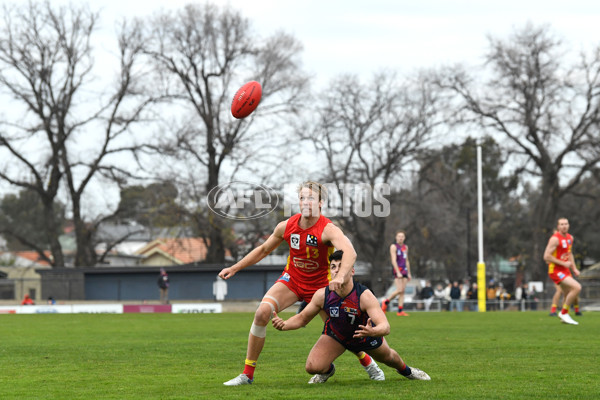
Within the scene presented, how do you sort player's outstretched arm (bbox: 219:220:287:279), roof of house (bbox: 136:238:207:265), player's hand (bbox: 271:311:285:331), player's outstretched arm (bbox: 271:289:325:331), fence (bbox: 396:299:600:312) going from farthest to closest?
1. roof of house (bbox: 136:238:207:265)
2. fence (bbox: 396:299:600:312)
3. player's outstretched arm (bbox: 219:220:287:279)
4. player's outstretched arm (bbox: 271:289:325:331)
5. player's hand (bbox: 271:311:285:331)

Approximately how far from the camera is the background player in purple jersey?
29.1 ft

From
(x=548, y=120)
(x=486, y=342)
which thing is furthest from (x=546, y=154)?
(x=486, y=342)

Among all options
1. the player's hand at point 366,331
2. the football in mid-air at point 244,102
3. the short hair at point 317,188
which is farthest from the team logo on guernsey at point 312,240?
the football in mid-air at point 244,102

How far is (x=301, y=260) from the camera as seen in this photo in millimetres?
9727

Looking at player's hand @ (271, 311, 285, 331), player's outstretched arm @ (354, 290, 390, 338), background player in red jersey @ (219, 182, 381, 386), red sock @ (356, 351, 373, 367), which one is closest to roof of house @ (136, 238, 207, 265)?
background player in red jersey @ (219, 182, 381, 386)

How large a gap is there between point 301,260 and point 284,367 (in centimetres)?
190

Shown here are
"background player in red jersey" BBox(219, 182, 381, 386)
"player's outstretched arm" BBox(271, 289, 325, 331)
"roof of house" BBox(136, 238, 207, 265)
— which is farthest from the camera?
"roof of house" BBox(136, 238, 207, 265)

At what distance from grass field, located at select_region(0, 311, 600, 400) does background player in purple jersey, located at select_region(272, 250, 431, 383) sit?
9.2 inches

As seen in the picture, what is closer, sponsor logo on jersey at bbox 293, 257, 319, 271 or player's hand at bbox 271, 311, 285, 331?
player's hand at bbox 271, 311, 285, 331

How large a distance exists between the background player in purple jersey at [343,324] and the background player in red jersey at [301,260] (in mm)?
331

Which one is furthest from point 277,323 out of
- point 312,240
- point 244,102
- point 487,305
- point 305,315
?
point 487,305

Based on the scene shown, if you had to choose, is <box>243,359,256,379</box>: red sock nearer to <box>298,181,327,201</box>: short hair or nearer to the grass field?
the grass field

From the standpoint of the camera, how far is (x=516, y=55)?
51.8 metres

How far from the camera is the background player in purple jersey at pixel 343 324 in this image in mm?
8859
